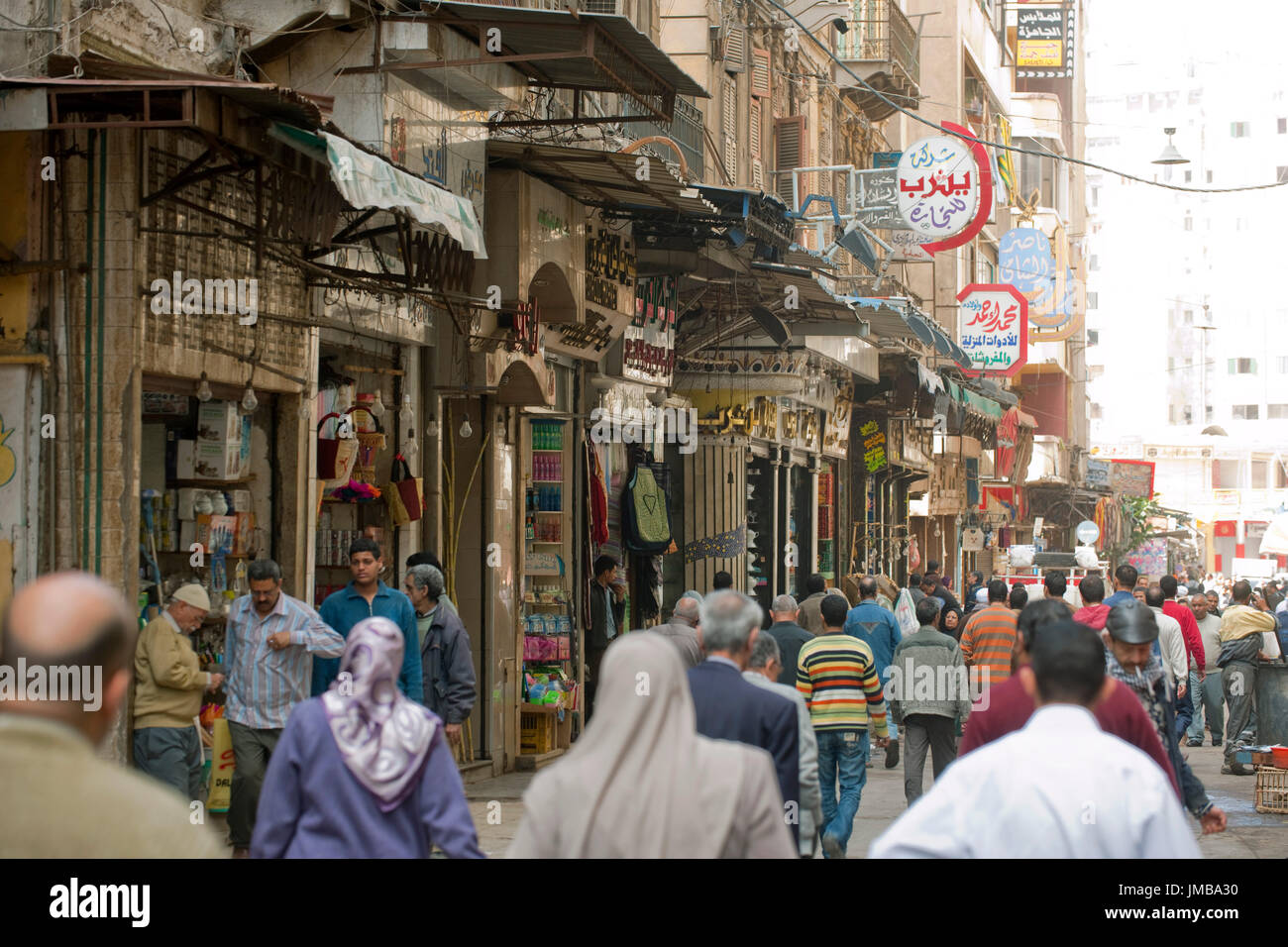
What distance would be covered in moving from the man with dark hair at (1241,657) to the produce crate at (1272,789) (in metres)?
2.41

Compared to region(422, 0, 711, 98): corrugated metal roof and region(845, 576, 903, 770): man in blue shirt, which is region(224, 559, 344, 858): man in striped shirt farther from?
→ region(845, 576, 903, 770): man in blue shirt

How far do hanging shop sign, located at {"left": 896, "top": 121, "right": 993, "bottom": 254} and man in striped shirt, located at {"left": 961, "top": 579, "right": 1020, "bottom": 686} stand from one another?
1056cm

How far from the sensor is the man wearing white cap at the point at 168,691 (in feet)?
29.2

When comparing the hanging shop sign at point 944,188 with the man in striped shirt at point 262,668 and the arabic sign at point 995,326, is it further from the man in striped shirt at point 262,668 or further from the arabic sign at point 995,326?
the man in striped shirt at point 262,668

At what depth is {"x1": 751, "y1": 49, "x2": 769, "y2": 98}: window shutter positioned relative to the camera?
910 inches

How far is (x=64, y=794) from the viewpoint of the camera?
3.10 metres

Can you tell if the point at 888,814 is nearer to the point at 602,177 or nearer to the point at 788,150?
the point at 602,177

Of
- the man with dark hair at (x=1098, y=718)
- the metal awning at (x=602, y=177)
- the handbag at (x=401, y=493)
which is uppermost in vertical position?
the metal awning at (x=602, y=177)

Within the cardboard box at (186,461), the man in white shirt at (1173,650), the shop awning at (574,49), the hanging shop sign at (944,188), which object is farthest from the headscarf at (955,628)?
the cardboard box at (186,461)

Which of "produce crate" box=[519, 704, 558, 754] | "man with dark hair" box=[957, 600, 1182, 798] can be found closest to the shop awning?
"man with dark hair" box=[957, 600, 1182, 798]

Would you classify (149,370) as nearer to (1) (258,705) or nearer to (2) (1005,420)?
(1) (258,705)

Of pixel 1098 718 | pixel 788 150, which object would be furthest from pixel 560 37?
pixel 788 150

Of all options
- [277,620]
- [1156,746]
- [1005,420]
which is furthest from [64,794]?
[1005,420]

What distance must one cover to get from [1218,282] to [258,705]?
98561mm
